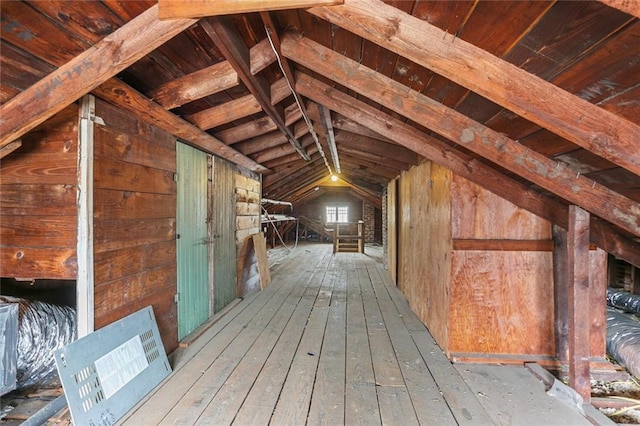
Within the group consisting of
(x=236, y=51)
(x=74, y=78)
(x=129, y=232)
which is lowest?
(x=129, y=232)

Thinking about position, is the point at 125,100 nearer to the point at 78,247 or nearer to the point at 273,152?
the point at 78,247

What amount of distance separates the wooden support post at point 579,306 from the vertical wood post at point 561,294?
0.41 m

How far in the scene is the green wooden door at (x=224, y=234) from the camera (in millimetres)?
3195

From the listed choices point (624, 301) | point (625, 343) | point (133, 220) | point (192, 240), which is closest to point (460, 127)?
point (133, 220)

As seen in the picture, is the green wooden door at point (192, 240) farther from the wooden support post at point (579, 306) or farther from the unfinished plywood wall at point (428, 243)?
the wooden support post at point (579, 306)

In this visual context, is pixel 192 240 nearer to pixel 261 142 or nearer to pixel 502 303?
pixel 261 142

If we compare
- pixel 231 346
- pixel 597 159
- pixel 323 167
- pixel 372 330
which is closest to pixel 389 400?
pixel 372 330

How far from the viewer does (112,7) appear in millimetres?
1119

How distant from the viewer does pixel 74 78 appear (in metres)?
1.27

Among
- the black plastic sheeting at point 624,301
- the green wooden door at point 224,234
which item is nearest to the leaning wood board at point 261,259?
the green wooden door at point 224,234

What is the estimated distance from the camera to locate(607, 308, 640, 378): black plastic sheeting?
87.4 inches

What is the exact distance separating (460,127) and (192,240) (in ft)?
8.03

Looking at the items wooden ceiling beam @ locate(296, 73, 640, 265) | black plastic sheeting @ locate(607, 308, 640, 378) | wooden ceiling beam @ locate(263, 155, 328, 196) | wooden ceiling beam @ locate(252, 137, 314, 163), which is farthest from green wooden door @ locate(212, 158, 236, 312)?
black plastic sheeting @ locate(607, 308, 640, 378)

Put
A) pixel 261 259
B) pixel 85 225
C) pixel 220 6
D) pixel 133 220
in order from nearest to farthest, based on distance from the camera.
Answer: pixel 220 6 → pixel 85 225 → pixel 133 220 → pixel 261 259
